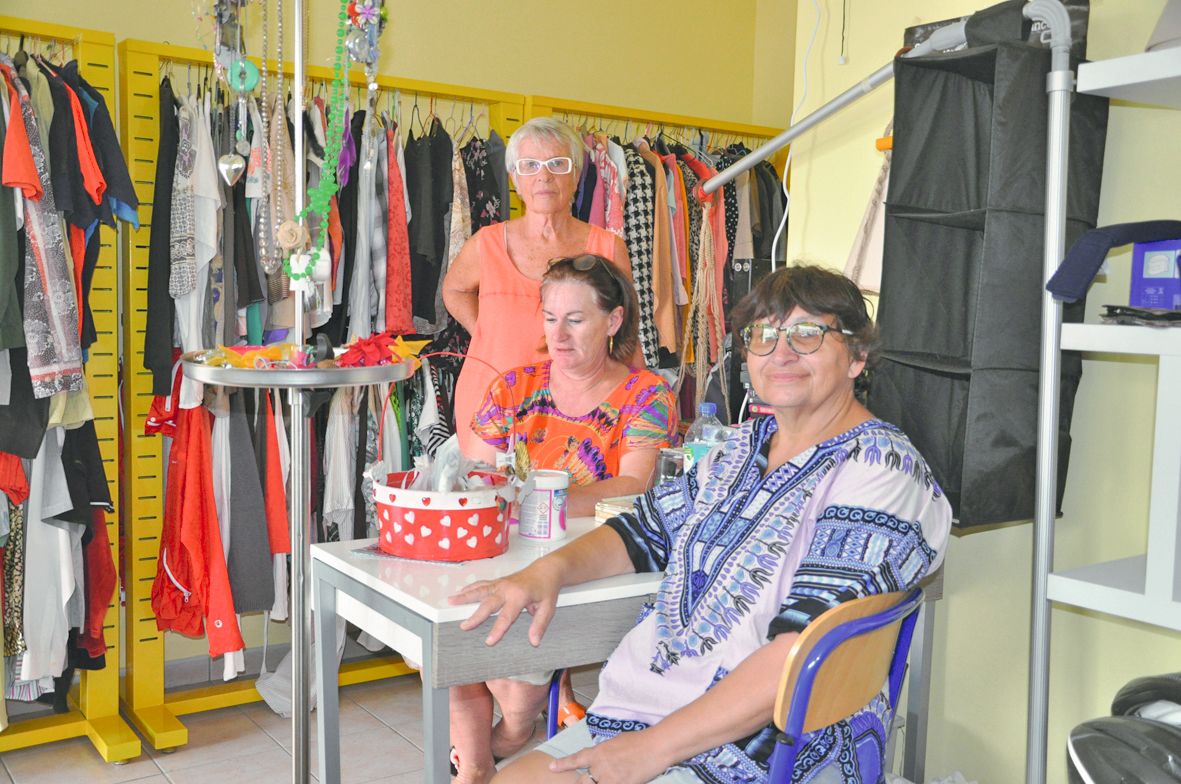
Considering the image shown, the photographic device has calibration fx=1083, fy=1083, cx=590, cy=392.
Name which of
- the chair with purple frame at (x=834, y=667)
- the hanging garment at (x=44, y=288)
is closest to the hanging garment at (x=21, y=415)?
the hanging garment at (x=44, y=288)

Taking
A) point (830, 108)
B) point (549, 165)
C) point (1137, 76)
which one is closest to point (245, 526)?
point (549, 165)

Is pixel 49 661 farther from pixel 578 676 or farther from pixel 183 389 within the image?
pixel 578 676

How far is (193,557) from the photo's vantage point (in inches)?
129

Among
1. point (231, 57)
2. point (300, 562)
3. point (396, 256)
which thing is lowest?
point (300, 562)

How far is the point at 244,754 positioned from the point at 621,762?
6.70ft

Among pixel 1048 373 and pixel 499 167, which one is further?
pixel 499 167

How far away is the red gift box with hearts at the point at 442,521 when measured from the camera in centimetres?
178

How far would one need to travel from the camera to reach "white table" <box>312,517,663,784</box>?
1.58m

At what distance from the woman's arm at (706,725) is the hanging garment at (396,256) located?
2.29m

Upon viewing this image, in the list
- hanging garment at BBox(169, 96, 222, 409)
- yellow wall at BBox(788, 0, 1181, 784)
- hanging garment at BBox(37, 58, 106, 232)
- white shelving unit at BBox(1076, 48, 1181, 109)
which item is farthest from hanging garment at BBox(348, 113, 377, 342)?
white shelving unit at BBox(1076, 48, 1181, 109)

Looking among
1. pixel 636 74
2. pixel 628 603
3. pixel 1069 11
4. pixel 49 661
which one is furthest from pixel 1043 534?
pixel 636 74

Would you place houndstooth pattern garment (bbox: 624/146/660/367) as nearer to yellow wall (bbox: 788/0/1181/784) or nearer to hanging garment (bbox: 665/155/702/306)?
hanging garment (bbox: 665/155/702/306)

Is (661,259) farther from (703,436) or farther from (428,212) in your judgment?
(703,436)

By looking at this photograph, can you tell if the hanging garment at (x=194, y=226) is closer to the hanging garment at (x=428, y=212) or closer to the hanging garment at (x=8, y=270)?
the hanging garment at (x=8, y=270)
